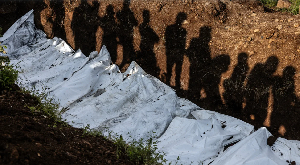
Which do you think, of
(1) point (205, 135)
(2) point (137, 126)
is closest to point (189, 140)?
(1) point (205, 135)

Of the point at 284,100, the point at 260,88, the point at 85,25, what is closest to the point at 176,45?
the point at 260,88

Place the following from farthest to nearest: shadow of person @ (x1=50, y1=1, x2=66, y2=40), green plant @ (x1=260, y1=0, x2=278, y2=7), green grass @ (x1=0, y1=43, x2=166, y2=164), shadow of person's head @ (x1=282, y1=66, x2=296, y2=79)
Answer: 1. shadow of person @ (x1=50, y1=1, x2=66, y2=40)
2. green plant @ (x1=260, y1=0, x2=278, y2=7)
3. shadow of person's head @ (x1=282, y1=66, x2=296, y2=79)
4. green grass @ (x1=0, y1=43, x2=166, y2=164)

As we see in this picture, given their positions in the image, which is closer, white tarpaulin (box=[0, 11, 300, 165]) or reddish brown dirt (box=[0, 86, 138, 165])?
reddish brown dirt (box=[0, 86, 138, 165])

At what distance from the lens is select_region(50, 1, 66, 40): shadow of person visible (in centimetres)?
582

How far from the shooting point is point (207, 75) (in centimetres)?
428

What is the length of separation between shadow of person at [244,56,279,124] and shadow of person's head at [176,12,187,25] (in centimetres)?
166

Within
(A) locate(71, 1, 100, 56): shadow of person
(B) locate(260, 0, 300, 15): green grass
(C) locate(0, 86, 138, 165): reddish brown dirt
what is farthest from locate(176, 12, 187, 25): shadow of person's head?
(C) locate(0, 86, 138, 165): reddish brown dirt

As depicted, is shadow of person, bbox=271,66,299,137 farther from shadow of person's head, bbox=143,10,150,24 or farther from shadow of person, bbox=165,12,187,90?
shadow of person's head, bbox=143,10,150,24

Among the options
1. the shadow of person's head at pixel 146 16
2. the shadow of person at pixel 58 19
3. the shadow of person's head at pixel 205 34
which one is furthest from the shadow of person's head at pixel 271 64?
the shadow of person at pixel 58 19

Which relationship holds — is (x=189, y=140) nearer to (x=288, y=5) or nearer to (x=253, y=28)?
(x=253, y=28)

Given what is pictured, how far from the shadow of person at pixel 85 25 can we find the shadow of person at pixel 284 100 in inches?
149

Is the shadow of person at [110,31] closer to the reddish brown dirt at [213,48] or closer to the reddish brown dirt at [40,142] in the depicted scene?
the reddish brown dirt at [213,48]

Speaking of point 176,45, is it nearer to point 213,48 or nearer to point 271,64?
point 213,48

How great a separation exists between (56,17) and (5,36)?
1.25 m
